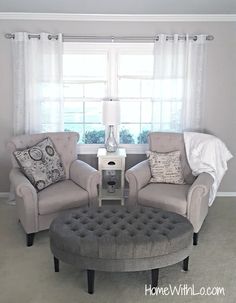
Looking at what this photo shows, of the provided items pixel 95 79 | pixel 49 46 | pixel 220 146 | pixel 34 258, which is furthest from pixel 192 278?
pixel 49 46

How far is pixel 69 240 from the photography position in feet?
9.37

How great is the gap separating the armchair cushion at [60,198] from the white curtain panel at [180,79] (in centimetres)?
145

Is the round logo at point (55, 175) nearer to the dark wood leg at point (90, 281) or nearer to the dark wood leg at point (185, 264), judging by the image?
the dark wood leg at point (90, 281)

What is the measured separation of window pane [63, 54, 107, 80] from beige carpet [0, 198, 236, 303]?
196cm

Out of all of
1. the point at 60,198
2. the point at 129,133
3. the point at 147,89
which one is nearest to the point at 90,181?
the point at 60,198

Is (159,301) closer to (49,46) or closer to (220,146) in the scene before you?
(220,146)

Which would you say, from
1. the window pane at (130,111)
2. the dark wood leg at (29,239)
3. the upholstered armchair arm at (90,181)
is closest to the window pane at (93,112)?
the window pane at (130,111)

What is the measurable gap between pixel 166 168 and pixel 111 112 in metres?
0.89

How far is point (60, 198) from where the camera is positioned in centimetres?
373

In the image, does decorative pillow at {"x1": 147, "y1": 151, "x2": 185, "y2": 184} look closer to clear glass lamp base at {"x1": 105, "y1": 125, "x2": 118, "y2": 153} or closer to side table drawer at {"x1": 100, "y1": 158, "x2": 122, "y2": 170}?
side table drawer at {"x1": 100, "y1": 158, "x2": 122, "y2": 170}

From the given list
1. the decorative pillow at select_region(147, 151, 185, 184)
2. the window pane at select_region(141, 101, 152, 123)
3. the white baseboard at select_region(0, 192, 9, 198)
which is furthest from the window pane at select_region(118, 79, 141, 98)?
the white baseboard at select_region(0, 192, 9, 198)

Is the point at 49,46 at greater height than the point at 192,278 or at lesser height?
greater

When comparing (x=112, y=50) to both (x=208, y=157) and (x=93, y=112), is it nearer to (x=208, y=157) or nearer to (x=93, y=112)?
(x=93, y=112)

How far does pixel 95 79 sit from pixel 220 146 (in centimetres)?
169
